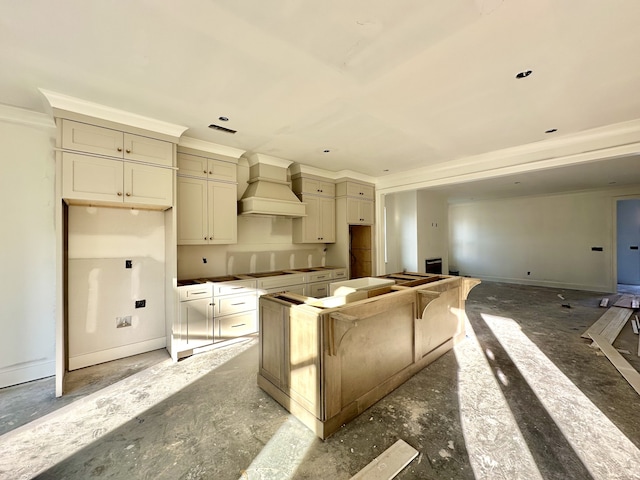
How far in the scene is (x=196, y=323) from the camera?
3.21 metres

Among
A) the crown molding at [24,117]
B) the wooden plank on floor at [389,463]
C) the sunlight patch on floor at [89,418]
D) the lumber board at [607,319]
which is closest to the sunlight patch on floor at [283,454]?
the wooden plank on floor at [389,463]

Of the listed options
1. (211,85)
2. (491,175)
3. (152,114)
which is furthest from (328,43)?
(491,175)

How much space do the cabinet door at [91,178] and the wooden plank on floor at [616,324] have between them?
6120 mm

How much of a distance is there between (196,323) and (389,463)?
2.52 m

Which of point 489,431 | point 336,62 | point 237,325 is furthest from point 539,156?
point 237,325

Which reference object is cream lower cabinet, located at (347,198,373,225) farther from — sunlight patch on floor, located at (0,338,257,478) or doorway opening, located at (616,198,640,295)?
doorway opening, located at (616,198,640,295)

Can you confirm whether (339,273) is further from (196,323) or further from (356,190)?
(196,323)

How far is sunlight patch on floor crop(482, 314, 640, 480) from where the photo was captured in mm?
1610

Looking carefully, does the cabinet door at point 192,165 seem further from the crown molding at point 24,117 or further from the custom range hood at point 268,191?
the crown molding at point 24,117

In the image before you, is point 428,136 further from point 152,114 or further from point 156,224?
point 156,224

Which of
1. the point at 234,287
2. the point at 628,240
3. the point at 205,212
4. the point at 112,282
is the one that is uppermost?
the point at 205,212

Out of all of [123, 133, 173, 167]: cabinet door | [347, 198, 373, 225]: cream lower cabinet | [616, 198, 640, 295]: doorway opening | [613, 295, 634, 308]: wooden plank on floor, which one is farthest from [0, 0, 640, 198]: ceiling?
[616, 198, 640, 295]: doorway opening

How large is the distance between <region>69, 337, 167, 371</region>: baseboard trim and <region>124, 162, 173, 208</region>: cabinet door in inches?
67.5

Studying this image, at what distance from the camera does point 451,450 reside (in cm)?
173
